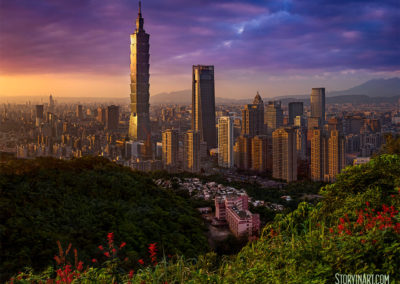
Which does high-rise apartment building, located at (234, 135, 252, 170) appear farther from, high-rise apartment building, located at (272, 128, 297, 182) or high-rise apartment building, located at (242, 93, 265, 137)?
high-rise apartment building, located at (242, 93, 265, 137)

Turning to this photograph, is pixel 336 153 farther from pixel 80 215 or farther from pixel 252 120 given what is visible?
pixel 80 215

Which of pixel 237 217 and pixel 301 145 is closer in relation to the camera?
pixel 237 217

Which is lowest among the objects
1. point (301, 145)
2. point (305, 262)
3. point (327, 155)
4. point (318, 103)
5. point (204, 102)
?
point (327, 155)

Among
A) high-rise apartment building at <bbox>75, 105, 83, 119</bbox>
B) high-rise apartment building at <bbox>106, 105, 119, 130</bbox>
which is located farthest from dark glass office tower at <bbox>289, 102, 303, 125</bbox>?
high-rise apartment building at <bbox>75, 105, 83, 119</bbox>

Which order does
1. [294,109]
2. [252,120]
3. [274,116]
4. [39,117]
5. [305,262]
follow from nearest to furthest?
[305,262] → [39,117] → [252,120] → [274,116] → [294,109]

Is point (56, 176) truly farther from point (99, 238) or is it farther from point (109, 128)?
point (109, 128)

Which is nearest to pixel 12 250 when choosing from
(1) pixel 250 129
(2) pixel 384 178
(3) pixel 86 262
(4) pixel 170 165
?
(3) pixel 86 262

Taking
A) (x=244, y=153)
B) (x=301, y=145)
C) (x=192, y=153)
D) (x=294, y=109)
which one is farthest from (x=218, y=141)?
(x=294, y=109)
